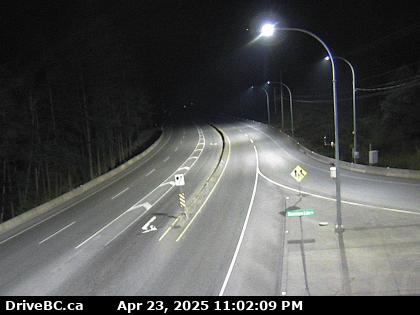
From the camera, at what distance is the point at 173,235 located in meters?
20.0

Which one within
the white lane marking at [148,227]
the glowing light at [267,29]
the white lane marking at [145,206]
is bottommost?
the white lane marking at [148,227]

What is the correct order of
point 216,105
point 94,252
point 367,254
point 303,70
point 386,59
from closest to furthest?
point 367,254 → point 94,252 → point 386,59 → point 303,70 → point 216,105

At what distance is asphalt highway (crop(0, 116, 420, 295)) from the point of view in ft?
46.9

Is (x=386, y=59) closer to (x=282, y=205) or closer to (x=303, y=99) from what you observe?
(x=303, y=99)

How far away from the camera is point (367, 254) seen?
1527 centimetres

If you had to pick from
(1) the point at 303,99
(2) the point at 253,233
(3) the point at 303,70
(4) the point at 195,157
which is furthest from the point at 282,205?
(3) the point at 303,70

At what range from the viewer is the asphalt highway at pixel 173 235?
14.3m

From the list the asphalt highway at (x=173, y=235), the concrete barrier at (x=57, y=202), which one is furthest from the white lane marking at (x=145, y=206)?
the concrete barrier at (x=57, y=202)

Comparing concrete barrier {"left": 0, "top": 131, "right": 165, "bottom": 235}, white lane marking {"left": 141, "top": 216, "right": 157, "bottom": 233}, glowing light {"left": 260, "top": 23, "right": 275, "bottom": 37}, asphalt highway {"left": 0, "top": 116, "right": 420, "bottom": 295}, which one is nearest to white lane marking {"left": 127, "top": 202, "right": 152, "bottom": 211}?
asphalt highway {"left": 0, "top": 116, "right": 420, "bottom": 295}

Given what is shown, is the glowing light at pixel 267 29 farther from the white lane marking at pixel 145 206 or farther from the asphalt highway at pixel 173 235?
the white lane marking at pixel 145 206

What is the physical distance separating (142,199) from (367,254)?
57.8ft

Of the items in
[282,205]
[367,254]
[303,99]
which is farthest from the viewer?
[303,99]

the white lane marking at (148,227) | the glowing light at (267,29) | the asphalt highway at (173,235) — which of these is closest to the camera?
the asphalt highway at (173,235)

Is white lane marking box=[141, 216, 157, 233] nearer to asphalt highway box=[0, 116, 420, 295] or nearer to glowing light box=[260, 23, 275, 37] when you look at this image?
asphalt highway box=[0, 116, 420, 295]
